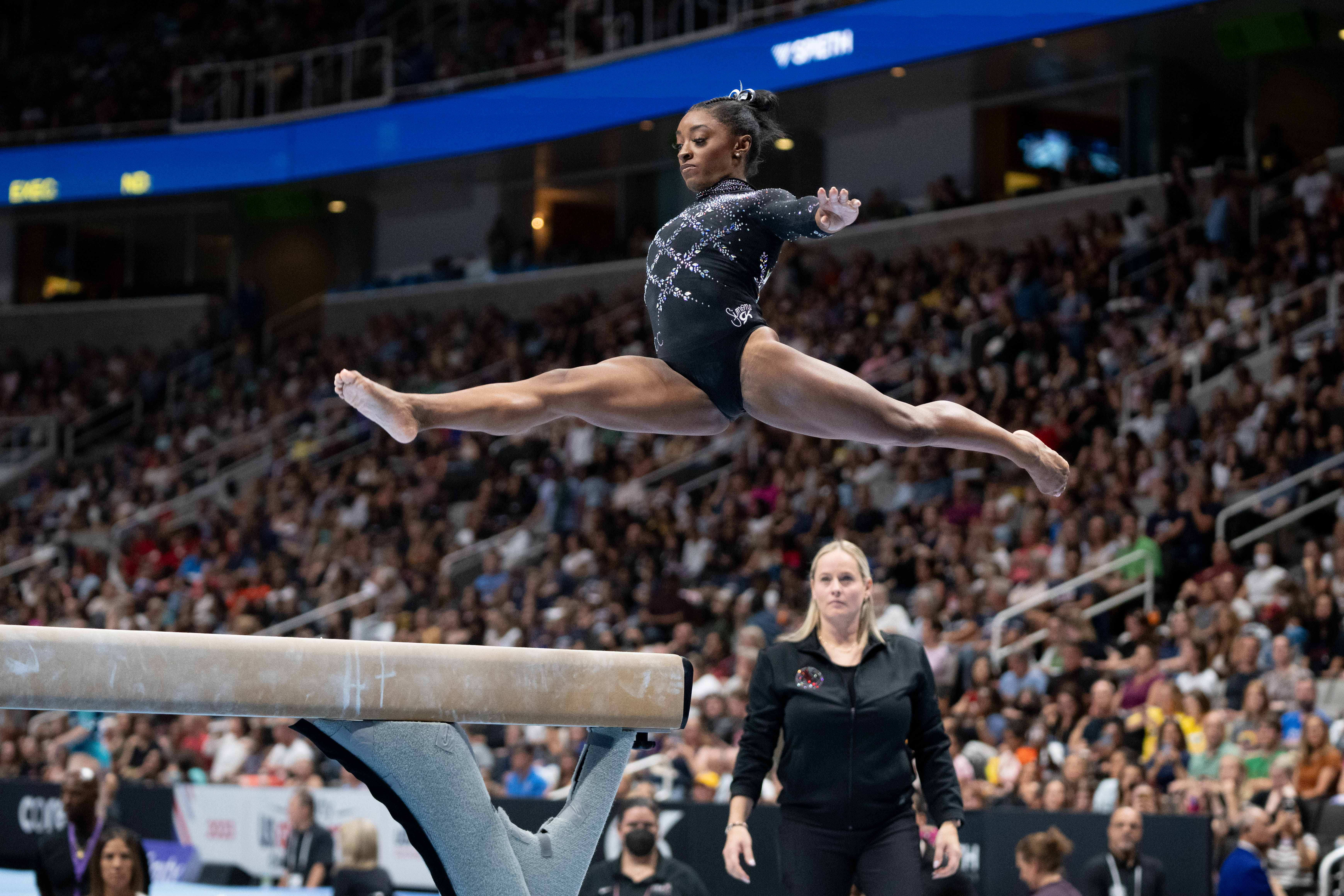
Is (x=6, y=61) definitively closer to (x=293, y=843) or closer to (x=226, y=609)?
(x=226, y=609)

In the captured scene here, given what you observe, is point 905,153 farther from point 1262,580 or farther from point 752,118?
point 752,118

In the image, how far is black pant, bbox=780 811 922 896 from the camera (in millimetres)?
3697

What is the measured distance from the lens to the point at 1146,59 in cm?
1448

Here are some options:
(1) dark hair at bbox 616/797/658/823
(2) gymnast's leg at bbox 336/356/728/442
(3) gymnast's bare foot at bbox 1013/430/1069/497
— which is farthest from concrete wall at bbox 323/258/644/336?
(2) gymnast's leg at bbox 336/356/728/442

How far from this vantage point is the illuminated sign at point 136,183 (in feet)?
62.4

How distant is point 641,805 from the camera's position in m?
5.85

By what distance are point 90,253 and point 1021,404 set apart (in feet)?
55.9

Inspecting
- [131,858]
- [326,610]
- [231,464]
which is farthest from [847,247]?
[131,858]

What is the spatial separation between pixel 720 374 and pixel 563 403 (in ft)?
1.35

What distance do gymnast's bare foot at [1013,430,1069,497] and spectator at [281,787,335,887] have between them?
18.4ft

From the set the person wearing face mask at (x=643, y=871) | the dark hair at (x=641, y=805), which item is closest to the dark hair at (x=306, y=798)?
the dark hair at (x=641, y=805)

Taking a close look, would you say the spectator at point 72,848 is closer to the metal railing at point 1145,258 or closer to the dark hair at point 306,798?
the dark hair at point 306,798

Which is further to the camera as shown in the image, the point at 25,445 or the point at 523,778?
the point at 25,445

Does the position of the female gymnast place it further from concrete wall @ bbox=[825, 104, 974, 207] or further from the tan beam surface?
concrete wall @ bbox=[825, 104, 974, 207]
